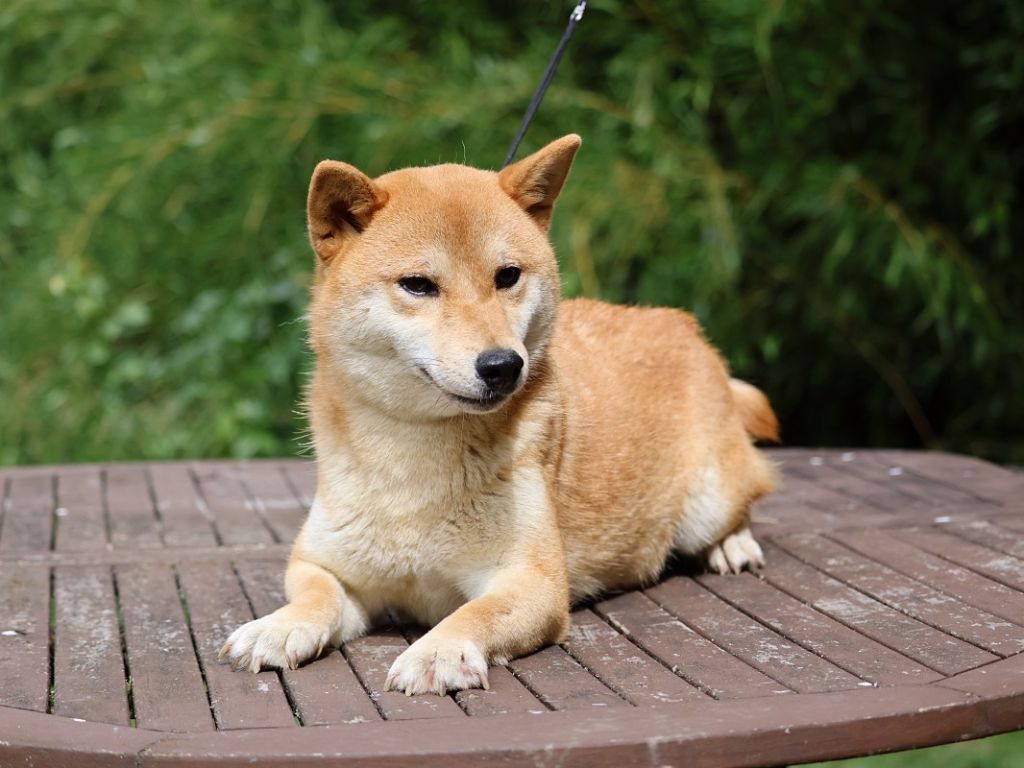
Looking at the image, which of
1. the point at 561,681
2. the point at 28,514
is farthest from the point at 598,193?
the point at 561,681

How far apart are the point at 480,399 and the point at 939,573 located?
129cm

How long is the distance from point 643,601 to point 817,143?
8.45 feet

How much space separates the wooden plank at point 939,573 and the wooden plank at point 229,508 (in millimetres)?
1502

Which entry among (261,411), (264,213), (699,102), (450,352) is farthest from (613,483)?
(264,213)

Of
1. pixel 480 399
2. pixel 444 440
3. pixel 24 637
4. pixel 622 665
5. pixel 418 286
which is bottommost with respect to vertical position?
pixel 24 637

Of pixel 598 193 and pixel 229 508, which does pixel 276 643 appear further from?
pixel 598 193

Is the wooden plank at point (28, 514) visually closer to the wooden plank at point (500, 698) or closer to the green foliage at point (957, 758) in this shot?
the wooden plank at point (500, 698)

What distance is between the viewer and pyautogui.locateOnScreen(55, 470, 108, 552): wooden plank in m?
3.43

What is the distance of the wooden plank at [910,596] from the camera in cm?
259

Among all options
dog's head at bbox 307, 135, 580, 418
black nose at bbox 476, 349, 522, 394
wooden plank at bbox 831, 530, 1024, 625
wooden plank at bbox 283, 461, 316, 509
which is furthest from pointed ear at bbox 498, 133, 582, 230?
wooden plank at bbox 283, 461, 316, 509

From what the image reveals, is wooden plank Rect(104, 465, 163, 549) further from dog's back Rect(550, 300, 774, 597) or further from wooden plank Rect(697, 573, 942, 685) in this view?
wooden plank Rect(697, 573, 942, 685)

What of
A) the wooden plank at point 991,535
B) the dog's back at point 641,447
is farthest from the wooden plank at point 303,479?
the wooden plank at point 991,535

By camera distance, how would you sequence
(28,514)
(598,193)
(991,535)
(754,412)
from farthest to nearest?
(598,193), (28,514), (754,412), (991,535)

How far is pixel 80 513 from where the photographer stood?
12.2 feet
